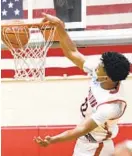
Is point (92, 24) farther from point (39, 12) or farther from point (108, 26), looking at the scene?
point (39, 12)

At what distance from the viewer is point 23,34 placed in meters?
2.84

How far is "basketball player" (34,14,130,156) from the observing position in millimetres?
2170

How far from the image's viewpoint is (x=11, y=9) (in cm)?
354

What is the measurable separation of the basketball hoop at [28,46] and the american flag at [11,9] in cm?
46

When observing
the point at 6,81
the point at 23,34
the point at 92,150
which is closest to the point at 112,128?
the point at 92,150

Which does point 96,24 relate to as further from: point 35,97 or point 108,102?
point 108,102

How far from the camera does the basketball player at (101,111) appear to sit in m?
2.17

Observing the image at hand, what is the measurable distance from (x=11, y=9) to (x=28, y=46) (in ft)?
2.33

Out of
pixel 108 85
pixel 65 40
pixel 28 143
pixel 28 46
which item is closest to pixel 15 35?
pixel 28 46

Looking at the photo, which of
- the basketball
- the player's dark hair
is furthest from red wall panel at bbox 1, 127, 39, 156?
the player's dark hair

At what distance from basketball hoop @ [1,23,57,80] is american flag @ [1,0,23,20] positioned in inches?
18.0

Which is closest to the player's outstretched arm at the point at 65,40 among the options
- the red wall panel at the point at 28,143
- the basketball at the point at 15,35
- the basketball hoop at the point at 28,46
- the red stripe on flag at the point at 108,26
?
the basketball hoop at the point at 28,46

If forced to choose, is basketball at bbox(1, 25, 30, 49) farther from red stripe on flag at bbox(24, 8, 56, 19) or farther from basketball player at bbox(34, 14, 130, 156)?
red stripe on flag at bbox(24, 8, 56, 19)

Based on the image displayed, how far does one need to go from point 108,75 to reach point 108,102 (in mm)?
127
